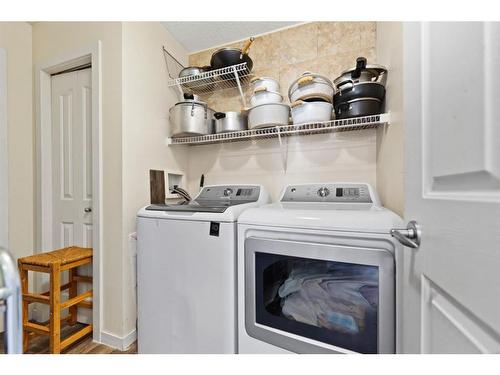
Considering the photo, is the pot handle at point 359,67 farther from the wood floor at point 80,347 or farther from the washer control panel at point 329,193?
the wood floor at point 80,347

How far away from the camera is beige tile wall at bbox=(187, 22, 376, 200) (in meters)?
1.57

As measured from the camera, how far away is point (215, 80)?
1.80m

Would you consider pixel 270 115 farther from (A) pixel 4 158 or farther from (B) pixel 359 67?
(A) pixel 4 158

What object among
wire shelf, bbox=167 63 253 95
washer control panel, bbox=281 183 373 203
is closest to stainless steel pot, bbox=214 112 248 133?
wire shelf, bbox=167 63 253 95

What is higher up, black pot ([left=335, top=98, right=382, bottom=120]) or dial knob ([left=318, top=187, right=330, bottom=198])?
black pot ([left=335, top=98, right=382, bottom=120])

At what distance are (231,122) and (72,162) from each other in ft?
4.17

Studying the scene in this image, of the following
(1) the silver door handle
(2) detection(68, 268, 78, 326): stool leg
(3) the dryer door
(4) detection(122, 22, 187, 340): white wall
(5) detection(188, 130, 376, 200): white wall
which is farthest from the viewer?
(2) detection(68, 268, 78, 326): stool leg

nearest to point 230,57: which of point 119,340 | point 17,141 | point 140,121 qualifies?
point 140,121

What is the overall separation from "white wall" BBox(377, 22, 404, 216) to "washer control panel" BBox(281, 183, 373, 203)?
0.12m

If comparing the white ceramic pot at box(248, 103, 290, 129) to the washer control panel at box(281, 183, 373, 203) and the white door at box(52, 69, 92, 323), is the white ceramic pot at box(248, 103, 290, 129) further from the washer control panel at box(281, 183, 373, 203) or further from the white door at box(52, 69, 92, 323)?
the white door at box(52, 69, 92, 323)

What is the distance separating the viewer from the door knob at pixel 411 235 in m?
0.60
